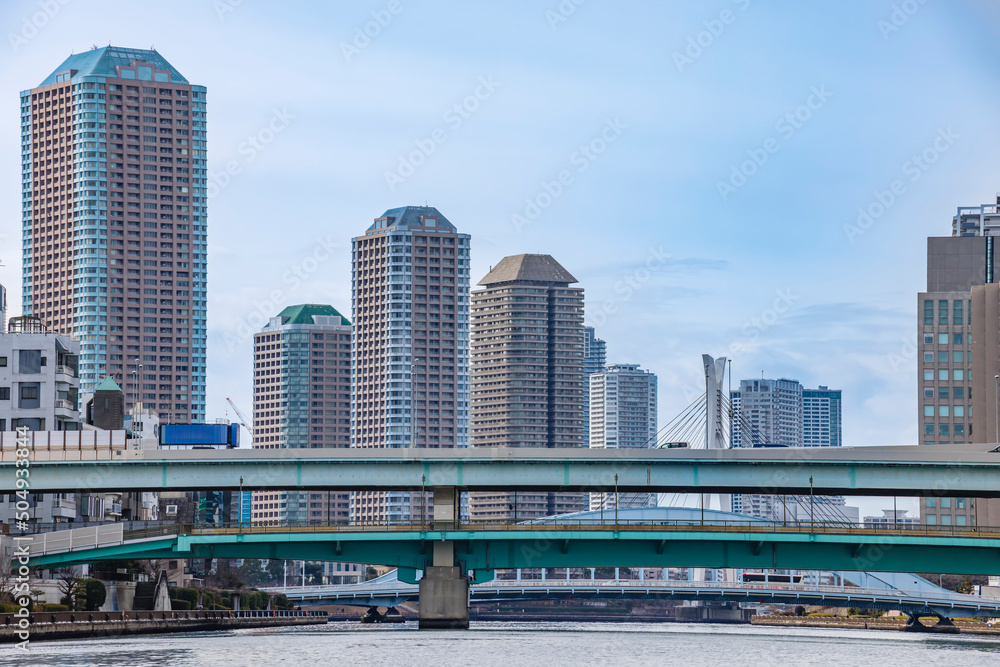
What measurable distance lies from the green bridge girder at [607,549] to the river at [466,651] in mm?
5901

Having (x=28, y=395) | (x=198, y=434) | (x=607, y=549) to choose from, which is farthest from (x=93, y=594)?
(x=28, y=395)

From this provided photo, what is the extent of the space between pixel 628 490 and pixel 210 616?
45439mm

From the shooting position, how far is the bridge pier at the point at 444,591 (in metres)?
118

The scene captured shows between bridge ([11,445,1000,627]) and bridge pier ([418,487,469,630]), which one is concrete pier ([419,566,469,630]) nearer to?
bridge pier ([418,487,469,630])

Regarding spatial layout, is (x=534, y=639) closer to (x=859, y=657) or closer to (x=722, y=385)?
(x=859, y=657)

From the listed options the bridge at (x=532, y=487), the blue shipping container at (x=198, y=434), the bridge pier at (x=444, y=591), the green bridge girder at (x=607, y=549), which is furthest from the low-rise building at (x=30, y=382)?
the bridge pier at (x=444, y=591)

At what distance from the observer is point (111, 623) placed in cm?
10431

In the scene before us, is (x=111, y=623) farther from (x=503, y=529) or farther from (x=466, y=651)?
(x=503, y=529)

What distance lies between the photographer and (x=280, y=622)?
179875 millimetres

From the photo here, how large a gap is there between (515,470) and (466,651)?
99.2 feet

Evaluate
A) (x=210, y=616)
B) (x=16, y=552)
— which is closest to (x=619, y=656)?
(x=16, y=552)

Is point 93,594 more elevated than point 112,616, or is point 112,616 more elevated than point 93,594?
point 93,594

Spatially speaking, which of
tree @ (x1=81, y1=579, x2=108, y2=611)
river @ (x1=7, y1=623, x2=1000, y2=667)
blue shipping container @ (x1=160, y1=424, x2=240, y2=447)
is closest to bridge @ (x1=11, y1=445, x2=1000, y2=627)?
tree @ (x1=81, y1=579, x2=108, y2=611)

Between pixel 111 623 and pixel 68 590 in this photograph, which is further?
pixel 68 590
